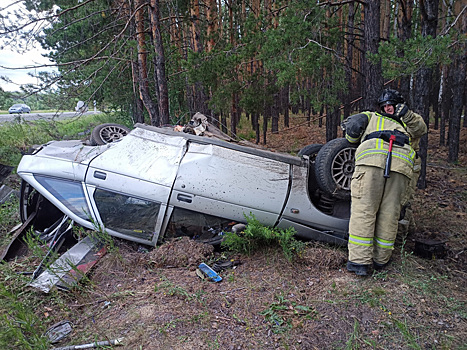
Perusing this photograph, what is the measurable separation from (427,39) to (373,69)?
6.20 ft

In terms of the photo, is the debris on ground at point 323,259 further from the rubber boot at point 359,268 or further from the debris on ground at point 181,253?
the debris on ground at point 181,253

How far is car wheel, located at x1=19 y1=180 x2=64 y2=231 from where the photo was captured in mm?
4707

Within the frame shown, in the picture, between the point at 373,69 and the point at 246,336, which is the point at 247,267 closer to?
the point at 246,336

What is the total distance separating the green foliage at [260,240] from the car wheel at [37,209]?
2689mm

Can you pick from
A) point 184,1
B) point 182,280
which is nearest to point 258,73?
point 184,1

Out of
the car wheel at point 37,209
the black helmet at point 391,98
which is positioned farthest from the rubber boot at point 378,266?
the car wheel at point 37,209

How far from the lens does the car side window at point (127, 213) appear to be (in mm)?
3943

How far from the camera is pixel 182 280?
357cm

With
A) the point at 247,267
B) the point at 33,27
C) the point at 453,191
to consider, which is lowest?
the point at 453,191

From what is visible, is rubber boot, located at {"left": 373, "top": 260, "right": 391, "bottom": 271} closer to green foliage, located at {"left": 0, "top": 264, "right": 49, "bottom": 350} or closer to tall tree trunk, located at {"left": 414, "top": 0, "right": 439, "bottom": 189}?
green foliage, located at {"left": 0, "top": 264, "right": 49, "bottom": 350}

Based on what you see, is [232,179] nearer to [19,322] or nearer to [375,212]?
[375,212]

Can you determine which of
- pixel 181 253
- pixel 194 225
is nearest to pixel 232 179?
pixel 194 225

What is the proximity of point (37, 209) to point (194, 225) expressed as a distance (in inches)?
92.7

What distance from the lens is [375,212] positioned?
3566mm
